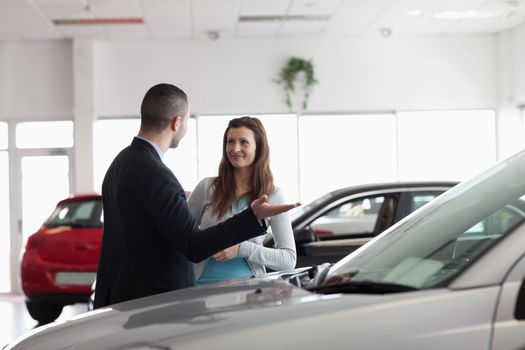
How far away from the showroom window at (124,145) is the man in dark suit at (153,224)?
9.86 meters

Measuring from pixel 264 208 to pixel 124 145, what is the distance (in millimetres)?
10632

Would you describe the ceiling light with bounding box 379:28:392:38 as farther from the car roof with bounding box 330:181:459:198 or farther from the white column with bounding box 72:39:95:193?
the car roof with bounding box 330:181:459:198

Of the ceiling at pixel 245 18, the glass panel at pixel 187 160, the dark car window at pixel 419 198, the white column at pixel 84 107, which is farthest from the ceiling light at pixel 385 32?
the dark car window at pixel 419 198

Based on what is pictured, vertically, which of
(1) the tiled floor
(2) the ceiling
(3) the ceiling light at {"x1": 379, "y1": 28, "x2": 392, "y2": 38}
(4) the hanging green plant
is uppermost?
(2) the ceiling

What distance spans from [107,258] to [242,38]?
10204 millimetres

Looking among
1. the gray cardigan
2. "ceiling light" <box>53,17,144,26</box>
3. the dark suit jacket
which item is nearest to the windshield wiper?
the dark suit jacket

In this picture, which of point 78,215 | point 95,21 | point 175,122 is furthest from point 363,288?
point 95,21

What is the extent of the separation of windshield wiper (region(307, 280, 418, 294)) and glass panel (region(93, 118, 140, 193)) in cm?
1092

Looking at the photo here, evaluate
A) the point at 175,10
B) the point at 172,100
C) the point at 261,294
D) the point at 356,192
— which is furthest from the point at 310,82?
the point at 261,294

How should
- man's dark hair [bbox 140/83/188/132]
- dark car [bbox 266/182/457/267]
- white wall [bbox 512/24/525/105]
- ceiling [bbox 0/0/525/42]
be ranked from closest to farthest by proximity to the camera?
man's dark hair [bbox 140/83/188/132] < dark car [bbox 266/182/457/267] < ceiling [bbox 0/0/525/42] < white wall [bbox 512/24/525/105]

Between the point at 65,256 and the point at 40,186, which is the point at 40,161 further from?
the point at 65,256

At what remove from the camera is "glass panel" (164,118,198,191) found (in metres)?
12.9

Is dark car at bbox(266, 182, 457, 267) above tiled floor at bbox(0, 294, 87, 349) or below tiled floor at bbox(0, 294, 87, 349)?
above

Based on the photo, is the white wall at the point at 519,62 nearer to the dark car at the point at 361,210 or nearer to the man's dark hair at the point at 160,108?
the dark car at the point at 361,210
